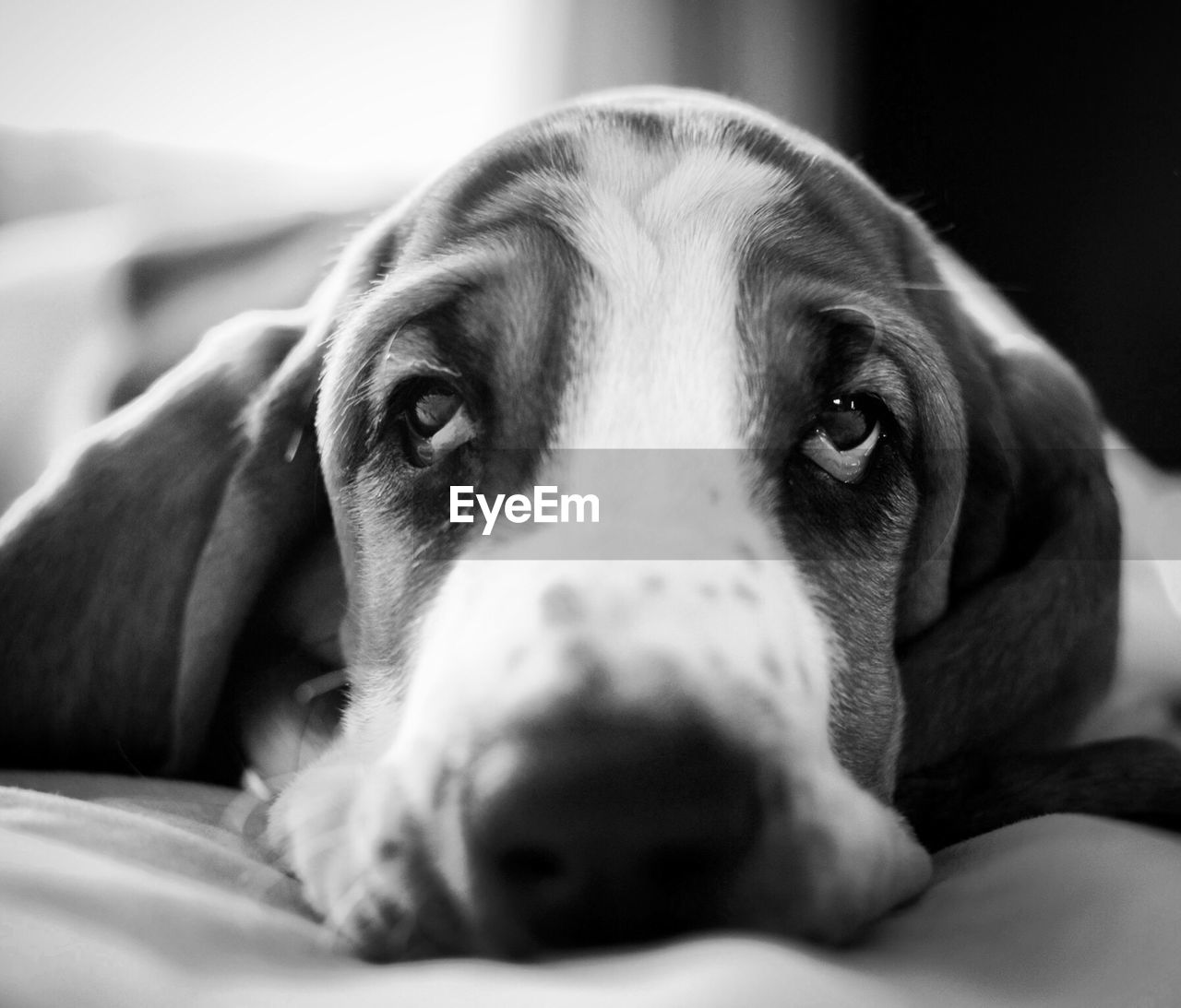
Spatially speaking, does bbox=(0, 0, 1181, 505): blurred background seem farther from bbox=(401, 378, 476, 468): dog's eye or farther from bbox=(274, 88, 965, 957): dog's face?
bbox=(401, 378, 476, 468): dog's eye

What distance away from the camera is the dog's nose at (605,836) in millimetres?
748

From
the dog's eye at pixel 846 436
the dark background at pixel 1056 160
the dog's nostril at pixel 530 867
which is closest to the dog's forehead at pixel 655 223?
the dog's eye at pixel 846 436

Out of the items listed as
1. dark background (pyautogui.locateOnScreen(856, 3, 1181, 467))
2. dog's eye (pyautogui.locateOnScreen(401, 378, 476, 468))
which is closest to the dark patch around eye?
dog's eye (pyautogui.locateOnScreen(401, 378, 476, 468))

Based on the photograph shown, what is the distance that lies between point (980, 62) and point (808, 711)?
47.7 inches

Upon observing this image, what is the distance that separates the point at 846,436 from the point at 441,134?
714 mm

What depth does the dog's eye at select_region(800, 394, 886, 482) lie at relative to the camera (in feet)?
4.00

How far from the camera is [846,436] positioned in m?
1.24

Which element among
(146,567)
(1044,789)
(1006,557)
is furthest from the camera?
(1006,557)

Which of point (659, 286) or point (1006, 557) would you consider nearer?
point (659, 286)

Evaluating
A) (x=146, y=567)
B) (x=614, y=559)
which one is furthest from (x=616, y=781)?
(x=146, y=567)

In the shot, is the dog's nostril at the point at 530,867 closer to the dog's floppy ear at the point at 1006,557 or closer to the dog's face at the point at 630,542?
the dog's face at the point at 630,542

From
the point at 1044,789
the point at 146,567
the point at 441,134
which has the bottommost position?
the point at 1044,789

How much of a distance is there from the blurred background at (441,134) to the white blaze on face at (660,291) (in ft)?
1.03

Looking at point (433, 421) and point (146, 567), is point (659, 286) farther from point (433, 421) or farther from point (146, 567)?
point (146, 567)
